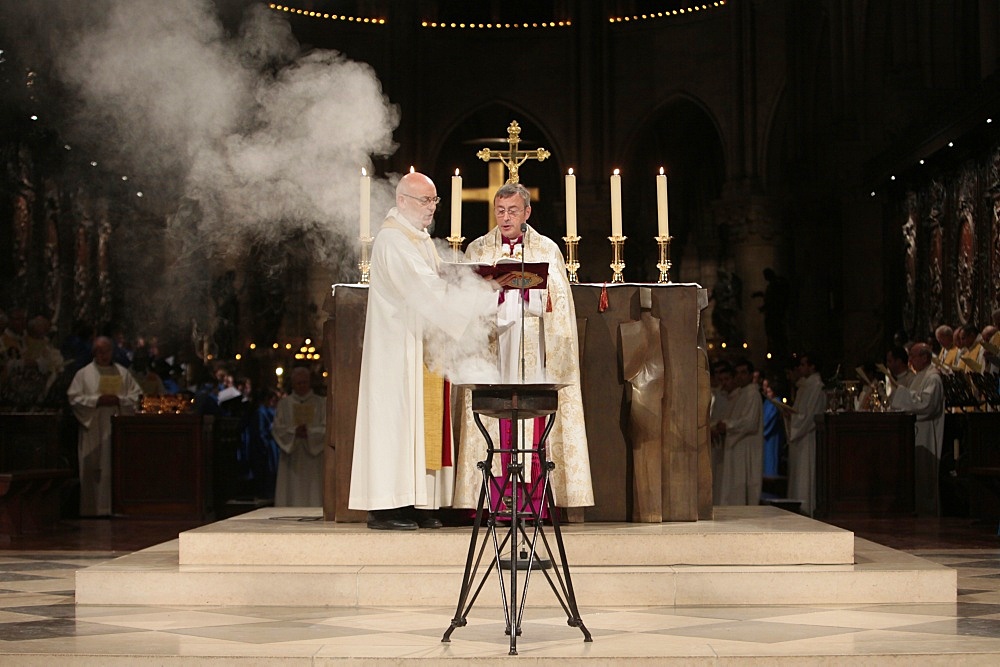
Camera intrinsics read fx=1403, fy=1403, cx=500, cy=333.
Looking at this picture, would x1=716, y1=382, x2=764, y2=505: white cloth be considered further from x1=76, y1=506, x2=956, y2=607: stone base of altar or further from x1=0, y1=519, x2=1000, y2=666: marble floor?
x1=76, y1=506, x2=956, y2=607: stone base of altar

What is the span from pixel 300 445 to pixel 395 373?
6737mm

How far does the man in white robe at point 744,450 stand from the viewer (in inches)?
509

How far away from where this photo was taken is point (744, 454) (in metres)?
13.0

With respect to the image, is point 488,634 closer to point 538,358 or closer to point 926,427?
point 538,358

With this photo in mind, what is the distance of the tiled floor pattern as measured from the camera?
14.8 ft

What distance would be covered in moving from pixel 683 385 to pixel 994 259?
733 centimetres

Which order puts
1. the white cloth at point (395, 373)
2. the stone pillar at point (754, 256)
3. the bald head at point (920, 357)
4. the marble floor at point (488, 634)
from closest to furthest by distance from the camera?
the marble floor at point (488, 634), the white cloth at point (395, 373), the bald head at point (920, 357), the stone pillar at point (754, 256)

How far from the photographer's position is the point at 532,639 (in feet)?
16.1

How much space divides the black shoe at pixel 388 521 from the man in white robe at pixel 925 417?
671cm

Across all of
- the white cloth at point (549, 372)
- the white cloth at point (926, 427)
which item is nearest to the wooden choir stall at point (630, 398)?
the white cloth at point (549, 372)

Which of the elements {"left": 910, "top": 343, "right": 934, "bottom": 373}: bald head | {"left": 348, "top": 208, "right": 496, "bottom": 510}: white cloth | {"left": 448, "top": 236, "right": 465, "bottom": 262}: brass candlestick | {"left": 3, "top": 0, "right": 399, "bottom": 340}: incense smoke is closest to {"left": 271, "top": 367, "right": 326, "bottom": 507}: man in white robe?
{"left": 3, "top": 0, "right": 399, "bottom": 340}: incense smoke

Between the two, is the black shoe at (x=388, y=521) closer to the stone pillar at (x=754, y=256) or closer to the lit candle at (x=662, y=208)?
the lit candle at (x=662, y=208)

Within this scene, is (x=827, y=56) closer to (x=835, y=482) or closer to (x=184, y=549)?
(x=835, y=482)

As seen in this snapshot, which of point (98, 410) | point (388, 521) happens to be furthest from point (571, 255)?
point (98, 410)
